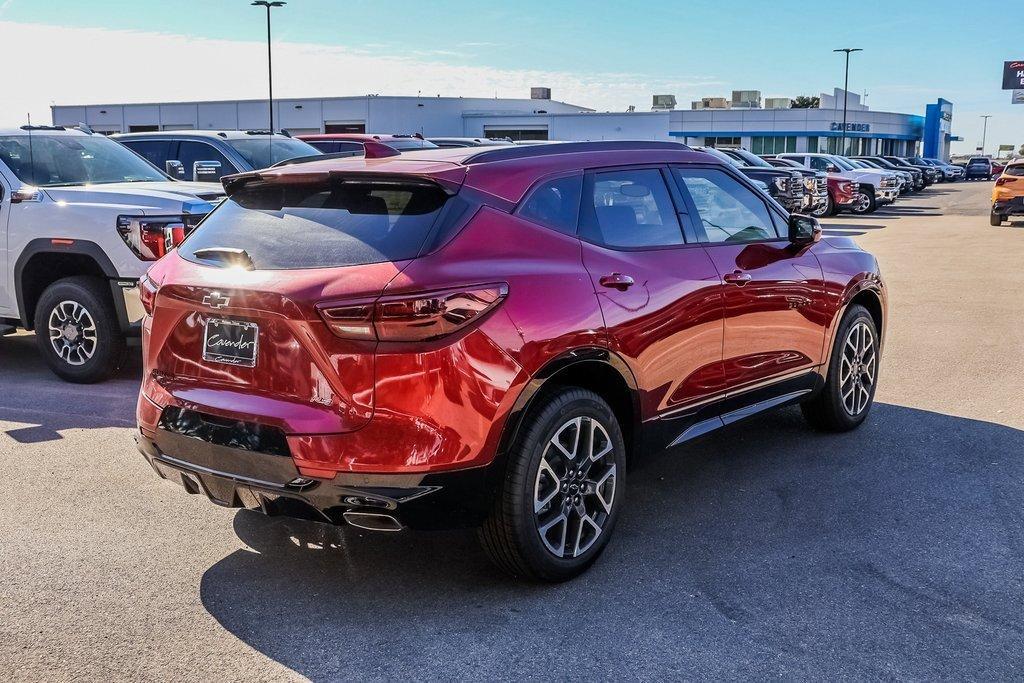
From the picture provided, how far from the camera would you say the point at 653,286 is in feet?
15.1

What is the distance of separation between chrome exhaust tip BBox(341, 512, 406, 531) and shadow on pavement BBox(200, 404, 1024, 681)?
0.39m

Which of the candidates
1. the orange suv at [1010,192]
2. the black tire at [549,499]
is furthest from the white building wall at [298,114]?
the black tire at [549,499]

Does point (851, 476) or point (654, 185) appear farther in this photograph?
point (851, 476)

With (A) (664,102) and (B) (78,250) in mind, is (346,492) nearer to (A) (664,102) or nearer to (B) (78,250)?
(B) (78,250)

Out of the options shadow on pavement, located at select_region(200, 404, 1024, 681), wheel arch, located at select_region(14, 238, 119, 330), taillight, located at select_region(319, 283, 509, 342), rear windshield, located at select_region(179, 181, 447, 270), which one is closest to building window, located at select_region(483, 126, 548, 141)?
wheel arch, located at select_region(14, 238, 119, 330)

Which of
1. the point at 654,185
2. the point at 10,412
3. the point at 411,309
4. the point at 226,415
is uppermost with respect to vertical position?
the point at 654,185

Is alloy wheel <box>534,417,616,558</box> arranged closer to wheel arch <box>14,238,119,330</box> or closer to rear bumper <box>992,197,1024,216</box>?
wheel arch <box>14,238,119,330</box>

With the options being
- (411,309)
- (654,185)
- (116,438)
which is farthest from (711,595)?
(116,438)

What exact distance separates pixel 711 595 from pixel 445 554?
1.18 meters

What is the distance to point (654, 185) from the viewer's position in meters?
5.02

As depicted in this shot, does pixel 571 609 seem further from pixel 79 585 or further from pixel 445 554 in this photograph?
pixel 79 585

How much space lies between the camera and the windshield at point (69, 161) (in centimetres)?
845

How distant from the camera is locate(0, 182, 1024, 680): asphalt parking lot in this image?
142 inches

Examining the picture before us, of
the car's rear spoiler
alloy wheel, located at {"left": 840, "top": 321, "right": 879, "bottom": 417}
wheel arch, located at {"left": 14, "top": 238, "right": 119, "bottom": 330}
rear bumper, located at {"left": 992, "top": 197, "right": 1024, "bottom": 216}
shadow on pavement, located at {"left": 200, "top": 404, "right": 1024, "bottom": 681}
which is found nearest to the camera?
shadow on pavement, located at {"left": 200, "top": 404, "right": 1024, "bottom": 681}
